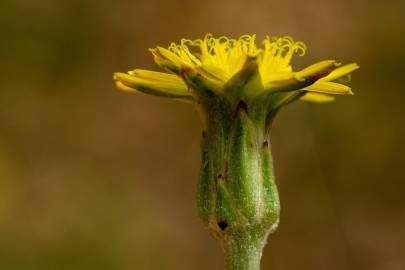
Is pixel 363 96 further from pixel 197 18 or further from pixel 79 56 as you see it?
pixel 79 56

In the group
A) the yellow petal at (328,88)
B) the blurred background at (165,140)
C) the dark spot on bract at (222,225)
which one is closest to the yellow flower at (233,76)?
the yellow petal at (328,88)

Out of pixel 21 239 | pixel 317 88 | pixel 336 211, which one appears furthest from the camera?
pixel 336 211

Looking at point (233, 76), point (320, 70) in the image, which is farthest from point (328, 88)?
point (233, 76)

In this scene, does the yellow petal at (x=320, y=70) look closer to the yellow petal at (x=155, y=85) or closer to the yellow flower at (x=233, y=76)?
the yellow flower at (x=233, y=76)

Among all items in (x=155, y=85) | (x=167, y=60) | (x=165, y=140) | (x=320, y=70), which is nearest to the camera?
(x=320, y=70)

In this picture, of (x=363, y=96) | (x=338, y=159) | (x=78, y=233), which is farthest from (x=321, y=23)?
(x=78, y=233)

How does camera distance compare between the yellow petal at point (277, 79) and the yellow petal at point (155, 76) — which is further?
the yellow petal at point (155, 76)

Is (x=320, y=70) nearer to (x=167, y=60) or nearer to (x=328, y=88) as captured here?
(x=328, y=88)
